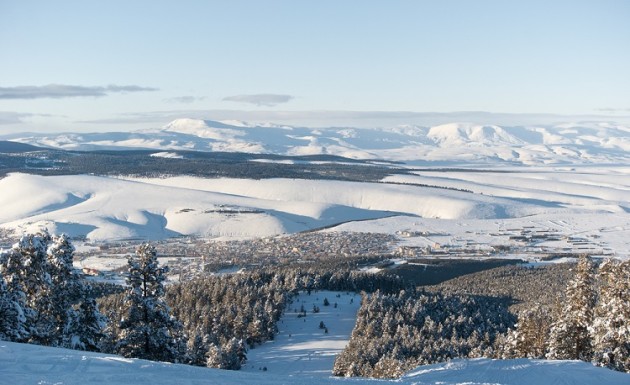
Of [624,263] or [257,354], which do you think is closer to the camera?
[624,263]

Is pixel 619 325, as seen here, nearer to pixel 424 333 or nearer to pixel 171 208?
pixel 424 333

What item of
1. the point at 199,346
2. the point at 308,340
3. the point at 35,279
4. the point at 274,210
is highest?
the point at 35,279

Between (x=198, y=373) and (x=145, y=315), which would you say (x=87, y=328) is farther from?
(x=198, y=373)

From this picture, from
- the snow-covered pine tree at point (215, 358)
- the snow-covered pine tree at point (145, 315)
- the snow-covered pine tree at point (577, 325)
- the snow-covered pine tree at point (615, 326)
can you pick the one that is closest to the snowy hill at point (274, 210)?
the snow-covered pine tree at point (215, 358)

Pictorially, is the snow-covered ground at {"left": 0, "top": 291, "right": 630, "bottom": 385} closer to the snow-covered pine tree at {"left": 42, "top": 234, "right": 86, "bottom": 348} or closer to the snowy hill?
the snow-covered pine tree at {"left": 42, "top": 234, "right": 86, "bottom": 348}

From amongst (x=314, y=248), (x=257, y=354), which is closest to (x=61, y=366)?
(x=257, y=354)

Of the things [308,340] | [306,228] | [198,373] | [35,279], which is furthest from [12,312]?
[306,228]

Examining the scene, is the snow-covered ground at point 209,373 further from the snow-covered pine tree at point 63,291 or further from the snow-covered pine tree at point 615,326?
the snow-covered pine tree at point 63,291

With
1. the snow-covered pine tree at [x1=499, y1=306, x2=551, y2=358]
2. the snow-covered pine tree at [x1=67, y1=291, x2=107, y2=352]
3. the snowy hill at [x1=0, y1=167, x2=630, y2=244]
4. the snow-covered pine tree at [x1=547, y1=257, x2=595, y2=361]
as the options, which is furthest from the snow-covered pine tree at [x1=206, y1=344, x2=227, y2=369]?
the snowy hill at [x1=0, y1=167, x2=630, y2=244]
